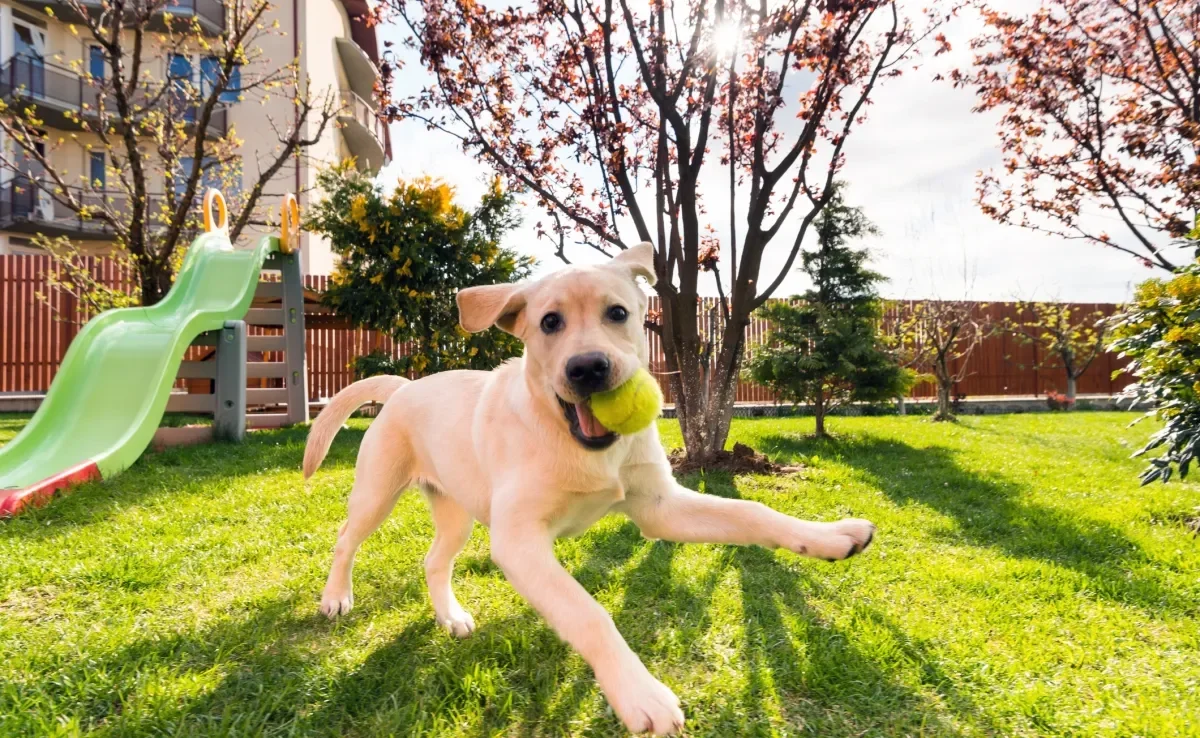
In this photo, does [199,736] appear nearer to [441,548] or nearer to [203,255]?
[441,548]

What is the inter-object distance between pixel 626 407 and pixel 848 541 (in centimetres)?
89

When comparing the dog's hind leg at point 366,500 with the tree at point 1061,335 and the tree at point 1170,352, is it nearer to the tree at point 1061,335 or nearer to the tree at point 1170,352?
the tree at point 1170,352

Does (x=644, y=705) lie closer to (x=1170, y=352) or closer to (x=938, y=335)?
(x=1170, y=352)

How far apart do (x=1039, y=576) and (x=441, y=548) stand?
337 centimetres

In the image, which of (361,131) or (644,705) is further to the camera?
(361,131)

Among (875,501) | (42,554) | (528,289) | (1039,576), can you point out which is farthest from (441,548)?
(875,501)

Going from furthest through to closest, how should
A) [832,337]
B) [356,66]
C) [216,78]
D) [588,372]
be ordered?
1. [356,66]
2. [216,78]
3. [832,337]
4. [588,372]

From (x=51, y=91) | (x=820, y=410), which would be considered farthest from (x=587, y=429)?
(x=51, y=91)

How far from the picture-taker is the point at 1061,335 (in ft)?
55.0

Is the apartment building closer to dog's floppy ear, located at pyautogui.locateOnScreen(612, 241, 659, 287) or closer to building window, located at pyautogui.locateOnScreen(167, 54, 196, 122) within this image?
building window, located at pyautogui.locateOnScreen(167, 54, 196, 122)

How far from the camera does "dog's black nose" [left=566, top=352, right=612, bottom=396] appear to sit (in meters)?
2.24

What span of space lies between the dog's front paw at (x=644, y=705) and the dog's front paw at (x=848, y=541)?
31.5 inches

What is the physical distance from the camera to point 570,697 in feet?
7.92

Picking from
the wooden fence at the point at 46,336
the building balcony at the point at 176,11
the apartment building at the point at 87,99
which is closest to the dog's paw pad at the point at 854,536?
the wooden fence at the point at 46,336
